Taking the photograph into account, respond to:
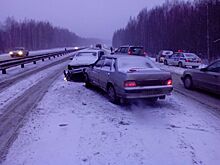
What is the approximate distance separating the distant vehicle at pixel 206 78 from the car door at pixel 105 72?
13.8ft

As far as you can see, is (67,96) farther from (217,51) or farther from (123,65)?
(217,51)

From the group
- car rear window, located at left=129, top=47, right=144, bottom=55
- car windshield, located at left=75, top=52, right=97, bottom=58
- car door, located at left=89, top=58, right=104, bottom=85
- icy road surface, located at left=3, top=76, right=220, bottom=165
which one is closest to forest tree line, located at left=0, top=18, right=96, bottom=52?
car rear window, located at left=129, top=47, right=144, bottom=55

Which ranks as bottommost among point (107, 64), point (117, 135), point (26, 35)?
point (117, 135)

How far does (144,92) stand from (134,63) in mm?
1293

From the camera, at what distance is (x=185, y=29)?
148ft

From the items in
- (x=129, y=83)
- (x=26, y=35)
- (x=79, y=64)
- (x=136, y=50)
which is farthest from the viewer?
(x=26, y=35)

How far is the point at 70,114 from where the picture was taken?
24.2ft

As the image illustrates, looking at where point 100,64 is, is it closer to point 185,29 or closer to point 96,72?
point 96,72

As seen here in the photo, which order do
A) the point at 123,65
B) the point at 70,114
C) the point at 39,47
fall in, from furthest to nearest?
the point at 39,47
the point at 123,65
the point at 70,114

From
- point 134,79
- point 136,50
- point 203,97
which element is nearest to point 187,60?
point 136,50

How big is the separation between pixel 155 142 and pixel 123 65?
368cm

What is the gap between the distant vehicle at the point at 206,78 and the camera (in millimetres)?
9734

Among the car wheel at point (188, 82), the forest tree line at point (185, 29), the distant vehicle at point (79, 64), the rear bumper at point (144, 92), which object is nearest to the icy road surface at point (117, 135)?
the rear bumper at point (144, 92)

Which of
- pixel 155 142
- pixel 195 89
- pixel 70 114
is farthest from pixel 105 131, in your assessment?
pixel 195 89
